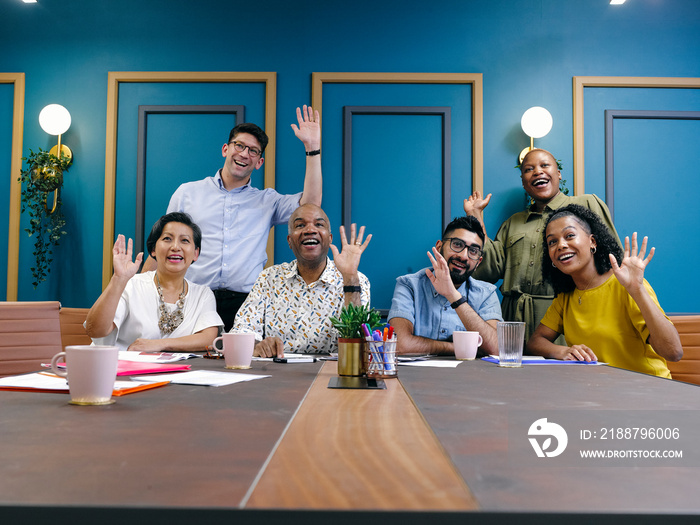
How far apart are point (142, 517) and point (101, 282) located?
3505mm

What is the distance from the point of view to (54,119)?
11.5 feet

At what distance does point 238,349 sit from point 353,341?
1.08ft

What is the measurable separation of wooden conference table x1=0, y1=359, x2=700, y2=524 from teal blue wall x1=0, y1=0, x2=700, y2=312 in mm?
2848

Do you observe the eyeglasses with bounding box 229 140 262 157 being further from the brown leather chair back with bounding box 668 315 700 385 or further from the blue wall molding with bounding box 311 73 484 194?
the brown leather chair back with bounding box 668 315 700 385

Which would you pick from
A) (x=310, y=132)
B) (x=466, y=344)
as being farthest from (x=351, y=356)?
(x=310, y=132)

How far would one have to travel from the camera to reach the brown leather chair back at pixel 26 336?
2.08 m

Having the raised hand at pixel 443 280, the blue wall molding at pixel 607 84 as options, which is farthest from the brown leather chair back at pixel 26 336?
the blue wall molding at pixel 607 84

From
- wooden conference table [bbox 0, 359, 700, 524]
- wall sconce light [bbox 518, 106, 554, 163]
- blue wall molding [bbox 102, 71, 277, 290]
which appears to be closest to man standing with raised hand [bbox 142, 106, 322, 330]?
blue wall molding [bbox 102, 71, 277, 290]

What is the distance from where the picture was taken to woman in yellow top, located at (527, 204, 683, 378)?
1.85 meters

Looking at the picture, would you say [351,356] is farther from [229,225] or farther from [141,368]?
[229,225]

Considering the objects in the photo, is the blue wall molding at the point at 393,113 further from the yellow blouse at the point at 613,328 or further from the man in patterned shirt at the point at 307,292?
the yellow blouse at the point at 613,328
